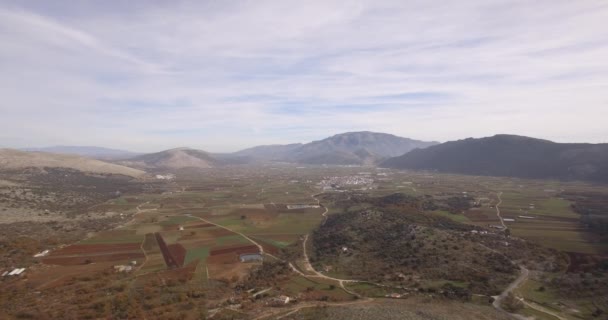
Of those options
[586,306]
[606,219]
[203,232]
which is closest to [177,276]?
[203,232]

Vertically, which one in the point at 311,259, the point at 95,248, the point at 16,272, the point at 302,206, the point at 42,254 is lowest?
the point at 95,248

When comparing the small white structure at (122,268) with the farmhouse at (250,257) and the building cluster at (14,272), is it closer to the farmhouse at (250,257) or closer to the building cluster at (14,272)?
the building cluster at (14,272)

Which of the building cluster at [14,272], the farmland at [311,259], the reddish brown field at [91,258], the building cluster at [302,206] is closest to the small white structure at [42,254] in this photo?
the farmland at [311,259]

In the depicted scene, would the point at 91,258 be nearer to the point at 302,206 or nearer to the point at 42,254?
the point at 42,254

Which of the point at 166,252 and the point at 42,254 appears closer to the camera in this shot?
the point at 42,254

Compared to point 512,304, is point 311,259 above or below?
below

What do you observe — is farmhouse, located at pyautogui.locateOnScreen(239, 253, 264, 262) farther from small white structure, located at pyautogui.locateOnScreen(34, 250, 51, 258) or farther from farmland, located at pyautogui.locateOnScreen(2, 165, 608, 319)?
small white structure, located at pyautogui.locateOnScreen(34, 250, 51, 258)

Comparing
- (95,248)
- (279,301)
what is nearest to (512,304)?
(279,301)

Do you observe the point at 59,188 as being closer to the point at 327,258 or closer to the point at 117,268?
the point at 117,268
